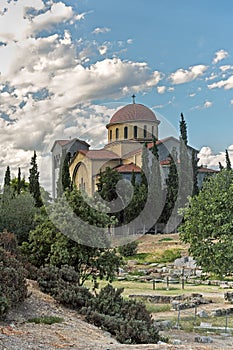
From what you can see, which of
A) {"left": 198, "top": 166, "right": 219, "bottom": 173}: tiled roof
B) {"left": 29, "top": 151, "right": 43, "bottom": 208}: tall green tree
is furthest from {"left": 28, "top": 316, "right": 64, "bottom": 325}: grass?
{"left": 198, "top": 166, "right": 219, "bottom": 173}: tiled roof

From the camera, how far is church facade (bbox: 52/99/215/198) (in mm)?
53219

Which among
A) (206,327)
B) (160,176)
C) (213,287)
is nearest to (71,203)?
(206,327)

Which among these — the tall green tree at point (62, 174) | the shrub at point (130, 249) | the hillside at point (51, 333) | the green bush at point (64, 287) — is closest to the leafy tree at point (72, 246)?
the green bush at point (64, 287)

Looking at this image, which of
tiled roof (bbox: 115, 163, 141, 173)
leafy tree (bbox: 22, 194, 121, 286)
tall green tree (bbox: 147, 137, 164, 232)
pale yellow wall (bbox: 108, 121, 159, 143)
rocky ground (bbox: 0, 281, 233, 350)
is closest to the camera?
rocky ground (bbox: 0, 281, 233, 350)

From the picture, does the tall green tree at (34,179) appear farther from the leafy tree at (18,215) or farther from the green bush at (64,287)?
the green bush at (64,287)

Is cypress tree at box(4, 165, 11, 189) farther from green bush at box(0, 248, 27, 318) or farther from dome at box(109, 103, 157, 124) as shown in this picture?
green bush at box(0, 248, 27, 318)

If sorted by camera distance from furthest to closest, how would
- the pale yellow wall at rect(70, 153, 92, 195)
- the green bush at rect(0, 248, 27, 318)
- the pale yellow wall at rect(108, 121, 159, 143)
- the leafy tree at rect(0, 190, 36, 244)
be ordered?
the pale yellow wall at rect(108, 121, 159, 143) < the pale yellow wall at rect(70, 153, 92, 195) < the leafy tree at rect(0, 190, 36, 244) < the green bush at rect(0, 248, 27, 318)

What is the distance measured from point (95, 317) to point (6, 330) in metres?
3.04

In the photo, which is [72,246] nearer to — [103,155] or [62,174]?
[62,174]

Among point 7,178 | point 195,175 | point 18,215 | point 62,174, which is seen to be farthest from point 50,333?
point 7,178

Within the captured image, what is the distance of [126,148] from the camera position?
206ft

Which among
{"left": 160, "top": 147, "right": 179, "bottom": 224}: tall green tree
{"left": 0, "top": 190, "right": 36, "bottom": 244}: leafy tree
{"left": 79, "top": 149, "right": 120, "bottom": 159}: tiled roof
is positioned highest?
{"left": 79, "top": 149, "right": 120, "bottom": 159}: tiled roof

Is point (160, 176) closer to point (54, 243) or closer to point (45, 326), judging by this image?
point (54, 243)

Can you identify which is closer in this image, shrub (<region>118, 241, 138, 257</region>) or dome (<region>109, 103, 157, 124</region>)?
shrub (<region>118, 241, 138, 257</region>)
